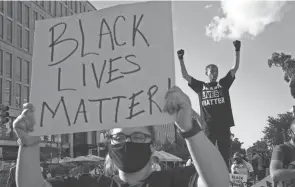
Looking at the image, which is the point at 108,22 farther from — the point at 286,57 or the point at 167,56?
the point at 286,57

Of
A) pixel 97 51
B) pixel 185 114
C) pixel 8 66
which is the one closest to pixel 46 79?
pixel 97 51

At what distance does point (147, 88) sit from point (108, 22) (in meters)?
0.57

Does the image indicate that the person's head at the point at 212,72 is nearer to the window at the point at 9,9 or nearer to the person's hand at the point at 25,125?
the person's hand at the point at 25,125

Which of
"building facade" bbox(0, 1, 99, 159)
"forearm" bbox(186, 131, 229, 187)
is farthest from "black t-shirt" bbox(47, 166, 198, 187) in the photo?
"building facade" bbox(0, 1, 99, 159)

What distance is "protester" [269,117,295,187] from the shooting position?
407cm

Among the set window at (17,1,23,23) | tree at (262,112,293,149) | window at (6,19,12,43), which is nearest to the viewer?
window at (6,19,12,43)

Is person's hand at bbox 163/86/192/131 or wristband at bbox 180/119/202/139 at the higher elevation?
person's hand at bbox 163/86/192/131

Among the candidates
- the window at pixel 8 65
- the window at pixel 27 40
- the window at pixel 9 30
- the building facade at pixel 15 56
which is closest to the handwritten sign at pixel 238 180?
the building facade at pixel 15 56

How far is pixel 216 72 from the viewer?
14.2ft

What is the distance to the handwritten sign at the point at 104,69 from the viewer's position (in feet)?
8.38

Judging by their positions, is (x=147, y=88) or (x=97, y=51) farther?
(x=97, y=51)

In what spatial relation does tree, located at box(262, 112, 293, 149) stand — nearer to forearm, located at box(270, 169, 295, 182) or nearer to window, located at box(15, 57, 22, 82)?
window, located at box(15, 57, 22, 82)

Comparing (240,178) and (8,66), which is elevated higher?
(8,66)

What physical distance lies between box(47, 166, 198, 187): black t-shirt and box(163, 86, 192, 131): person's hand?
0.41m
